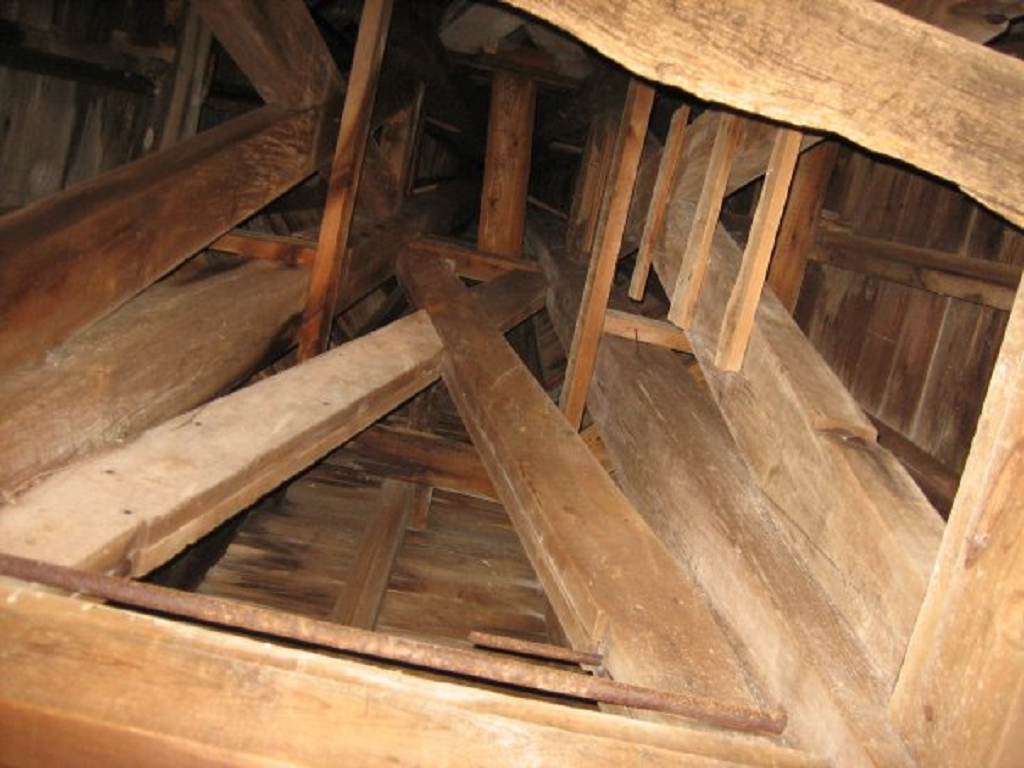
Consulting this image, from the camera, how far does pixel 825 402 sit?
174 cm

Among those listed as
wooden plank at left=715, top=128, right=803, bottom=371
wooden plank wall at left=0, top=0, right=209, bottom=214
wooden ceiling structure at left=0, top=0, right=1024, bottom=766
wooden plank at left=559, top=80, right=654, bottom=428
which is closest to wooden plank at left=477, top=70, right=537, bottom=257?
wooden ceiling structure at left=0, top=0, right=1024, bottom=766

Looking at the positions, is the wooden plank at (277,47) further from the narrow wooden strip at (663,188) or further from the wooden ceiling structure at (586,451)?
the narrow wooden strip at (663,188)

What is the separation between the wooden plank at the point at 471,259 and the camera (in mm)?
3950

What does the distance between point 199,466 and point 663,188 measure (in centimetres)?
201

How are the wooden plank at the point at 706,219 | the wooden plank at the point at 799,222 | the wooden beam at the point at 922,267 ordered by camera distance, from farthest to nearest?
the wooden plank at the point at 799,222 → the wooden beam at the point at 922,267 → the wooden plank at the point at 706,219

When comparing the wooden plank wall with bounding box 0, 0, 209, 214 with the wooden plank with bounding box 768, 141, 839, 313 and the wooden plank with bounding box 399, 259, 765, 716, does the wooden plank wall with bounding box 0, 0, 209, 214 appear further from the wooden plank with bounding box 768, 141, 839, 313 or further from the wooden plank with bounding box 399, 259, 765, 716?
the wooden plank with bounding box 768, 141, 839, 313

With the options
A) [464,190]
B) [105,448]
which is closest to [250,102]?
[464,190]

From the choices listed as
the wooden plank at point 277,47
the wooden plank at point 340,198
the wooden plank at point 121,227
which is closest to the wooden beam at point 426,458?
the wooden plank at point 340,198

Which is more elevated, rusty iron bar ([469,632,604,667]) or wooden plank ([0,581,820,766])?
wooden plank ([0,581,820,766])

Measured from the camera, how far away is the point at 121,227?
1884 mm

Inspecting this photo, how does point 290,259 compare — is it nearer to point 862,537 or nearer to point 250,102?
point 862,537

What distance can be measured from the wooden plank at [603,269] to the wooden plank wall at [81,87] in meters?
2.88

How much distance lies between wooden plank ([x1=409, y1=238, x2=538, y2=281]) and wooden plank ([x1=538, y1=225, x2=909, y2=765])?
144 centimetres

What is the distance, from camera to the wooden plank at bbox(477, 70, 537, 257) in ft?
14.6
